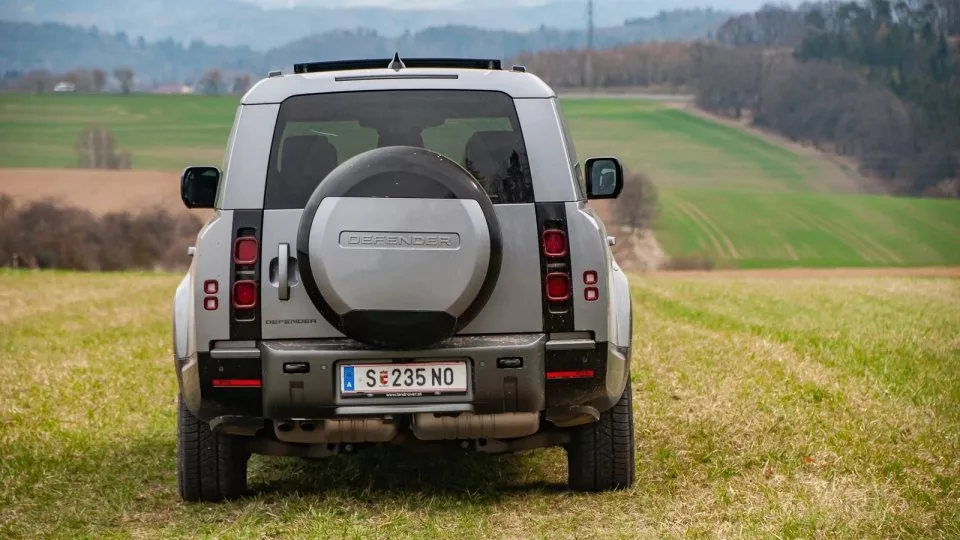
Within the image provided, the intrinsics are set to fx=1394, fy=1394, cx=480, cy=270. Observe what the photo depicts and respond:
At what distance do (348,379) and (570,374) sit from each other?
991mm

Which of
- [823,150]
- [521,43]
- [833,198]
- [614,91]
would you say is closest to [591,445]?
[833,198]

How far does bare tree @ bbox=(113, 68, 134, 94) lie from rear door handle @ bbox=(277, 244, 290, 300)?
127 m

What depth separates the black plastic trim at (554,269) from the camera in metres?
6.17

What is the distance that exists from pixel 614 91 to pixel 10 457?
11392 cm

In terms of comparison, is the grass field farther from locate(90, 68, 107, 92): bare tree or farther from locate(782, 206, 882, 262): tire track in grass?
locate(90, 68, 107, 92): bare tree

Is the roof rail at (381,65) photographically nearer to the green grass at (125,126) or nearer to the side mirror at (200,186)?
the side mirror at (200,186)

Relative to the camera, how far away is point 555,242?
6.20 metres

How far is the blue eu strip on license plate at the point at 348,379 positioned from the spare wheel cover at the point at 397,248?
8.4 inches

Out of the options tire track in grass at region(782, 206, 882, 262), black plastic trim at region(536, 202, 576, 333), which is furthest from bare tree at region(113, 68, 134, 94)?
black plastic trim at region(536, 202, 576, 333)

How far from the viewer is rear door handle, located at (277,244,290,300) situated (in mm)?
6031

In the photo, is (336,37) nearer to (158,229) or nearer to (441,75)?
(158,229)

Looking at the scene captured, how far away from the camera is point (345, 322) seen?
5.93 m

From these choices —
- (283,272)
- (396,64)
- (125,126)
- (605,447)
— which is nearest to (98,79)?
(125,126)

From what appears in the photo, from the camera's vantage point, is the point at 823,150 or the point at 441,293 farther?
the point at 823,150
